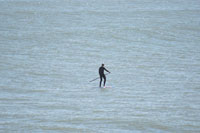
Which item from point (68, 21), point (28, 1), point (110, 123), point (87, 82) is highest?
point (28, 1)

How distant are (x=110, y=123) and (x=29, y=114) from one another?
337 cm

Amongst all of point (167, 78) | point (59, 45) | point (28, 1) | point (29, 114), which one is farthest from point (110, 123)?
point (28, 1)

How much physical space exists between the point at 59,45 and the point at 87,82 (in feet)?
47.9

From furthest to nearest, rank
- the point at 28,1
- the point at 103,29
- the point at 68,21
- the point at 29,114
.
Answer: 1. the point at 28,1
2. the point at 68,21
3. the point at 103,29
4. the point at 29,114

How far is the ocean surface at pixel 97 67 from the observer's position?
18.7 m

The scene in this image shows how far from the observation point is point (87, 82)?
2723 centimetres

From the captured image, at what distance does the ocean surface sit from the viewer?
18.7 meters

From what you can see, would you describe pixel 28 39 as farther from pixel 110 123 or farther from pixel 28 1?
pixel 28 1

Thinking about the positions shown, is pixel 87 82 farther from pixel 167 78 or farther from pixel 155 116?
pixel 155 116

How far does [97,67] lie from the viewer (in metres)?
32.8

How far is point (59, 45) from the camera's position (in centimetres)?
4131

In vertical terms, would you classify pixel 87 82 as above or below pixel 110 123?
above

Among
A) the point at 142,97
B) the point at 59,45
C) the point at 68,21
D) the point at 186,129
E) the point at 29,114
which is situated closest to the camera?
the point at 186,129

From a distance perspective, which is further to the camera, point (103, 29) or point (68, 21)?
point (68, 21)
